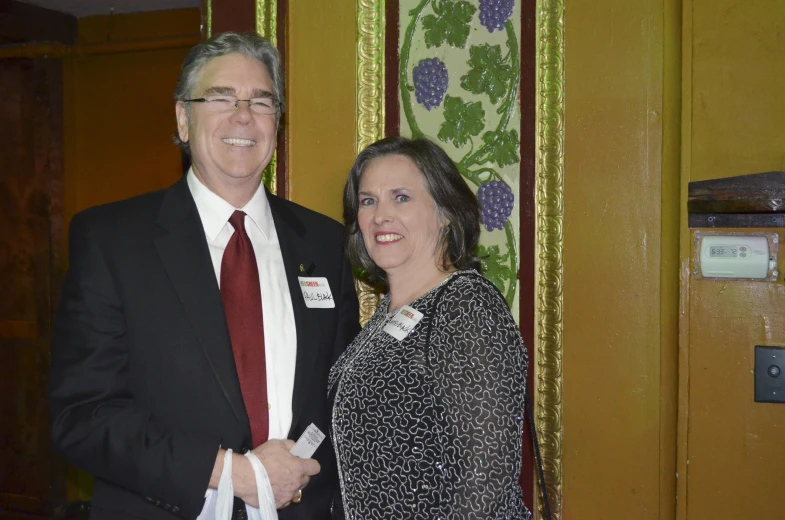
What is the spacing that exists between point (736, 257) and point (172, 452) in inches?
59.2

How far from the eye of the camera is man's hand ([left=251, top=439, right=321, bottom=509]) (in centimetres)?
162

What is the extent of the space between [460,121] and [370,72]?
350mm

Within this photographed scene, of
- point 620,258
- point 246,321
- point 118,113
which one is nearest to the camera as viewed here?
point 246,321

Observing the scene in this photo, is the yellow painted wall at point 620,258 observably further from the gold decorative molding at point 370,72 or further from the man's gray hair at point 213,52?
the man's gray hair at point 213,52

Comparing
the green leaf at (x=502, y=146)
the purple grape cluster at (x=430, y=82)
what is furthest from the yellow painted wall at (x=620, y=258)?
the purple grape cluster at (x=430, y=82)

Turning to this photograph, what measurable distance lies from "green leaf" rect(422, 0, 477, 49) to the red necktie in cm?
94

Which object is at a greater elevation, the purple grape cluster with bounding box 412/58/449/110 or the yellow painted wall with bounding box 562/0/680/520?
the purple grape cluster with bounding box 412/58/449/110

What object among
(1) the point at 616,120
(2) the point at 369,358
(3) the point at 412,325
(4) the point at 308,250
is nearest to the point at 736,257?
(1) the point at 616,120

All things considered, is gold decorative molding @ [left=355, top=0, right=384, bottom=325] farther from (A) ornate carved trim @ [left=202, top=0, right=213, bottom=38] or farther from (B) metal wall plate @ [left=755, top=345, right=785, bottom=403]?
(B) metal wall plate @ [left=755, top=345, right=785, bottom=403]

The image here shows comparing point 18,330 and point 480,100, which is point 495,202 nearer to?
point 480,100

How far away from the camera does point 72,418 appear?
5.16ft

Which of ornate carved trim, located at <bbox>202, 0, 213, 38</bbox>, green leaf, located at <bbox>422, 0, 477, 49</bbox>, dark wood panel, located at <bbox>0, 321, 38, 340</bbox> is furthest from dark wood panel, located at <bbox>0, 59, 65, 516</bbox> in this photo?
green leaf, located at <bbox>422, 0, 477, 49</bbox>

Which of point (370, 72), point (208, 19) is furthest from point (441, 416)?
point (208, 19)

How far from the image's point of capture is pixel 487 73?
2.22m
